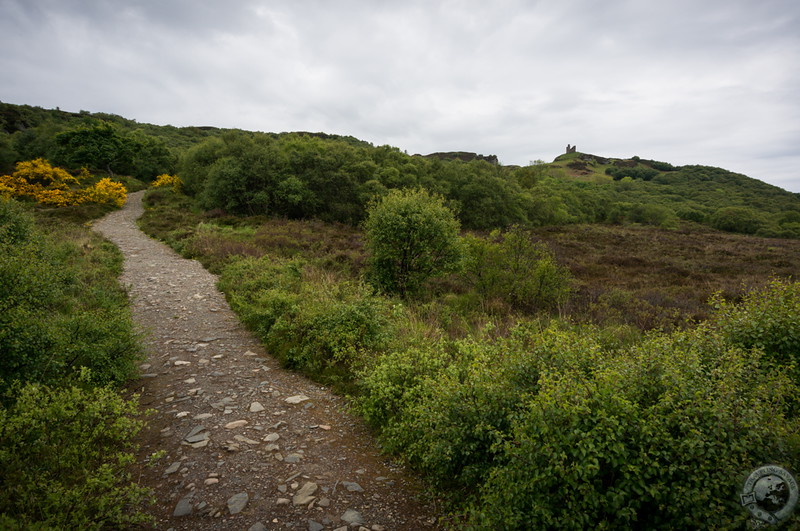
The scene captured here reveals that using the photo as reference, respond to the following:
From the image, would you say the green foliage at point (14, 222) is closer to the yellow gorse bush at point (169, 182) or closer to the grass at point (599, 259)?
the grass at point (599, 259)

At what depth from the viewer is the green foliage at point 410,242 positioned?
13.1 meters

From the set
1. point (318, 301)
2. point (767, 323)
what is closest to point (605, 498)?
point (767, 323)

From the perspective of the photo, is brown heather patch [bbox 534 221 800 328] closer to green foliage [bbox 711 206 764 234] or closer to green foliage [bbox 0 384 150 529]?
green foliage [bbox 0 384 150 529]

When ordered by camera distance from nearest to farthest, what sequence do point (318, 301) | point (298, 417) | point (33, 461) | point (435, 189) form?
point (33, 461) < point (298, 417) < point (318, 301) < point (435, 189)

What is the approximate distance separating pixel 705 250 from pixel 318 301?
40126 mm

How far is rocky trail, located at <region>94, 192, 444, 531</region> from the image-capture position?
12.1ft

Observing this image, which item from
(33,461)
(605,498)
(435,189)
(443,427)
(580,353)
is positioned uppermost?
(435,189)

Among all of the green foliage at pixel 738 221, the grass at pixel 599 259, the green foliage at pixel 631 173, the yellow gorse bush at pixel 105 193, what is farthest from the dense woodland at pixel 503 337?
the green foliage at pixel 631 173

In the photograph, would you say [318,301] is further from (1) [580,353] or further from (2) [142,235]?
(2) [142,235]

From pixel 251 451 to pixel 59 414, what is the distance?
2100mm

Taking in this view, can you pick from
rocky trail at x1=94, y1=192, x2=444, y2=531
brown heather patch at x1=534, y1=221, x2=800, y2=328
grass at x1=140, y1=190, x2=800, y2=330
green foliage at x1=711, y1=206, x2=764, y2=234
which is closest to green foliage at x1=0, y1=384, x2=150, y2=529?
rocky trail at x1=94, y1=192, x2=444, y2=531

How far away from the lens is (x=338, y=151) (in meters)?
37.7

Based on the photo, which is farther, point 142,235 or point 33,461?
point 142,235

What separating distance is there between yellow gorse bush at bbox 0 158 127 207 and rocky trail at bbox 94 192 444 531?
27697 millimetres
